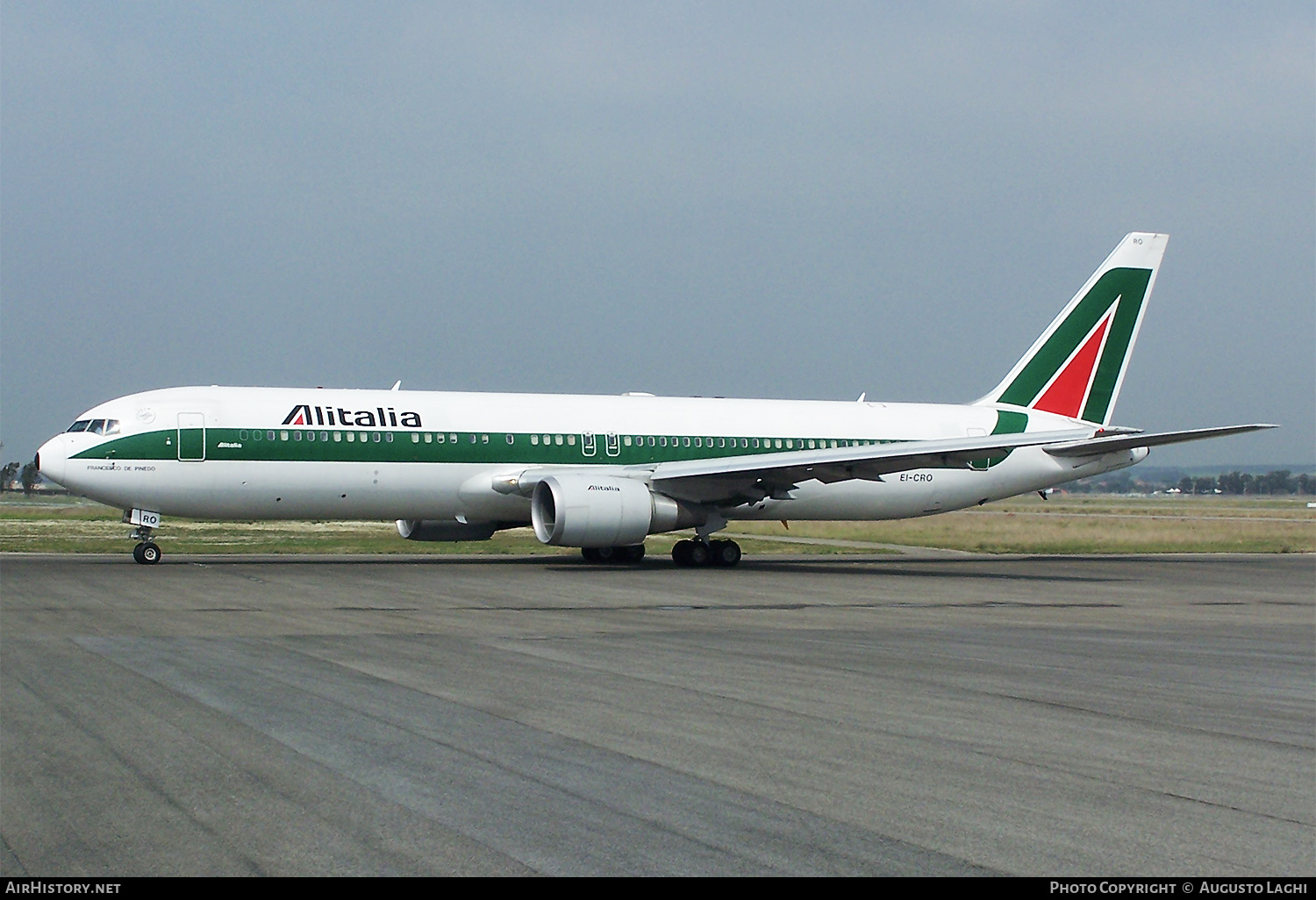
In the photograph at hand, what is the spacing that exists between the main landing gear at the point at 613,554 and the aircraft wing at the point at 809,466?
243 cm

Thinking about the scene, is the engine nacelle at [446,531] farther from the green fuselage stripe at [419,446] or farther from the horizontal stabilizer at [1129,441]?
the horizontal stabilizer at [1129,441]

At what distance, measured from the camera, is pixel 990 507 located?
8256 centimetres

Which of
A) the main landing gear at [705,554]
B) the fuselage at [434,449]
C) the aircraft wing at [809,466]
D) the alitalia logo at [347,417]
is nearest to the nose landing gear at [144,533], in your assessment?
the fuselage at [434,449]

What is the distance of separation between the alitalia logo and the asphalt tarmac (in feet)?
26.6

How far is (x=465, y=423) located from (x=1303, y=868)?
21.8m

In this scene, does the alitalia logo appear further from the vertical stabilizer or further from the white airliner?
the vertical stabilizer

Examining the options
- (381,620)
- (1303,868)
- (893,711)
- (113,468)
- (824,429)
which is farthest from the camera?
(824,429)

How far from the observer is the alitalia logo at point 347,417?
81.7ft

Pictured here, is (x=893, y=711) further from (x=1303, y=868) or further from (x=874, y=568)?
(x=874, y=568)

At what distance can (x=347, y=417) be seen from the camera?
25.2 m

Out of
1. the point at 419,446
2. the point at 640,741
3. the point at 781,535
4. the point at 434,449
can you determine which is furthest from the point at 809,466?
the point at 781,535

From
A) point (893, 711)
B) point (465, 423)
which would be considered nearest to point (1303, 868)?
point (893, 711)
